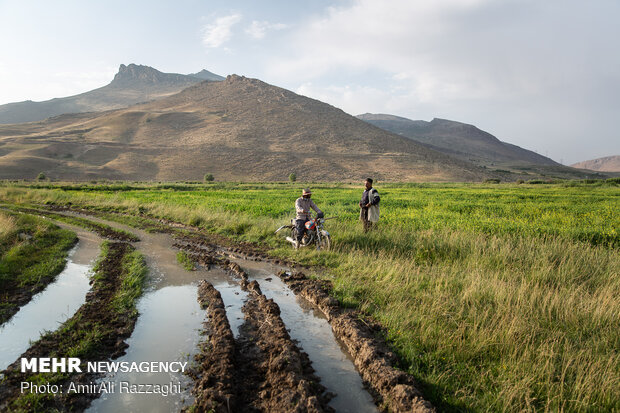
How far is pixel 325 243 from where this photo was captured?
11.4m

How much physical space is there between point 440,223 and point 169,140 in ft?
356

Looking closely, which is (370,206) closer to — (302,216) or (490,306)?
(302,216)

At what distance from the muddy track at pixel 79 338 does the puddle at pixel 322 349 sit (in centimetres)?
289

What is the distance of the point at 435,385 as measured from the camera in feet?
14.0

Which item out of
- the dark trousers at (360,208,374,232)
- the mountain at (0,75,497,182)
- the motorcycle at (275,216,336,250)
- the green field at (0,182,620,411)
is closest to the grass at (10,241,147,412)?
the green field at (0,182,620,411)

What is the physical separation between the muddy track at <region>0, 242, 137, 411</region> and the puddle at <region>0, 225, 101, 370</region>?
0.29 metres

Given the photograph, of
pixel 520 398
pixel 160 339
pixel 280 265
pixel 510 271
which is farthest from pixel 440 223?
pixel 160 339

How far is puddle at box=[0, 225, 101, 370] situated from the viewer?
215 inches

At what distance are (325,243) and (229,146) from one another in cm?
9317

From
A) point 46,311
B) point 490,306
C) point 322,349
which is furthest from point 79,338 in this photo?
point 490,306

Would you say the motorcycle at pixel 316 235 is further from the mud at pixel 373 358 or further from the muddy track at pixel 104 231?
the muddy track at pixel 104 231

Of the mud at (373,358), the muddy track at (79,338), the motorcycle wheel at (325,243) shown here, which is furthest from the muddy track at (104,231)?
the mud at (373,358)

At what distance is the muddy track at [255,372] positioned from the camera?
3932 mm

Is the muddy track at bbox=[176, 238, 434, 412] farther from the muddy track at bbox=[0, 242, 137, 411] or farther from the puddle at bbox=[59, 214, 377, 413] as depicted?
the muddy track at bbox=[0, 242, 137, 411]
